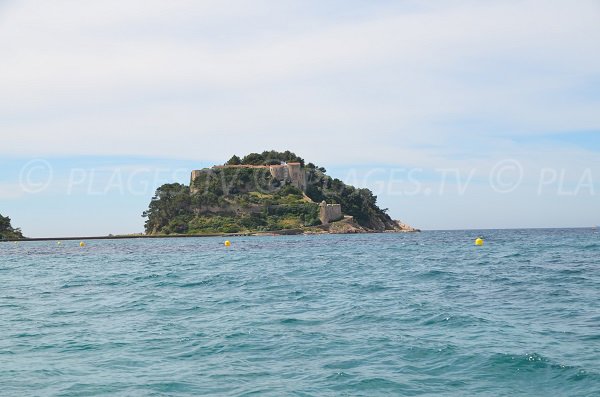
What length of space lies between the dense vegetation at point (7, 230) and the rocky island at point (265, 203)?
29271mm

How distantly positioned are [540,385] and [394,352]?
2.79 m

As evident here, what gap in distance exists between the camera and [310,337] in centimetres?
1285

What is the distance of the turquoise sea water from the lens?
9.64m

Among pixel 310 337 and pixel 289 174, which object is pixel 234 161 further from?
pixel 310 337

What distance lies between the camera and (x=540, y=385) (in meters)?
9.40

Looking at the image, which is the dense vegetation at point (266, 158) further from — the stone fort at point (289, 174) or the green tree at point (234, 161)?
the stone fort at point (289, 174)

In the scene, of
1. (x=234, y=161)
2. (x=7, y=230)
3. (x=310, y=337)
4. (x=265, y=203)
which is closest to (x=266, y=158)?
(x=234, y=161)

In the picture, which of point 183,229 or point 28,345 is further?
point 183,229

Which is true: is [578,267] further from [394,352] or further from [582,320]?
[394,352]

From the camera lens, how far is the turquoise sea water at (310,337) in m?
9.64

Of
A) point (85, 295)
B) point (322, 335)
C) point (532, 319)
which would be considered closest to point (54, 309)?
point (85, 295)

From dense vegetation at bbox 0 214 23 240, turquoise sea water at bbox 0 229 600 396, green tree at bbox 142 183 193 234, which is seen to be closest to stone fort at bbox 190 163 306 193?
green tree at bbox 142 183 193 234

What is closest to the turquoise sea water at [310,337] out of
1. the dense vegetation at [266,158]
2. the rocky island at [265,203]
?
the rocky island at [265,203]

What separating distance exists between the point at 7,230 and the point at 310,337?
10868 centimetres
